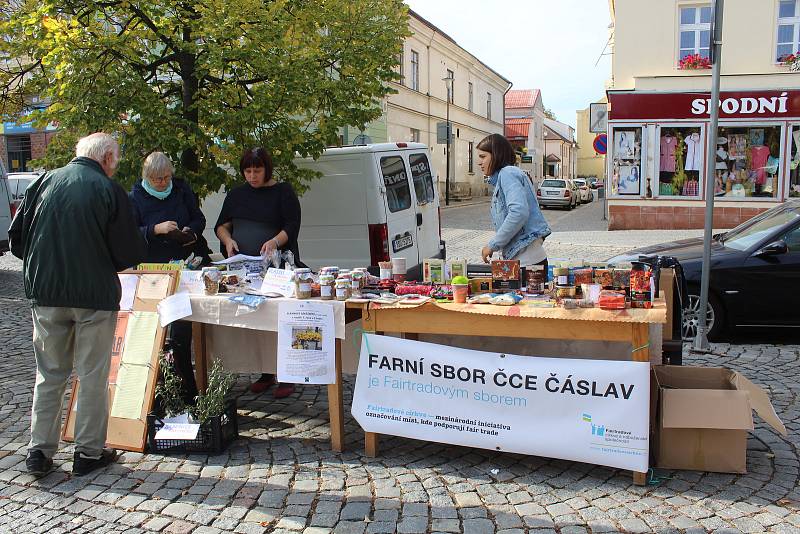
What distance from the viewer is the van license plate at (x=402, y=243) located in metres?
7.72

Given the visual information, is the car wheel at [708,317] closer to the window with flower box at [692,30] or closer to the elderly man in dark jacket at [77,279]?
the elderly man in dark jacket at [77,279]

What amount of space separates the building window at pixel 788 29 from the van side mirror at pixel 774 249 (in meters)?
13.2

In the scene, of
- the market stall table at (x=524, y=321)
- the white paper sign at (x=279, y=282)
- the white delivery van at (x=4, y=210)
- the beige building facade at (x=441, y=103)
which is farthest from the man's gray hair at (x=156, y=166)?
the beige building facade at (x=441, y=103)

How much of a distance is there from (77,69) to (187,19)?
1.10m

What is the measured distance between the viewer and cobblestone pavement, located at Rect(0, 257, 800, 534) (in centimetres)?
355

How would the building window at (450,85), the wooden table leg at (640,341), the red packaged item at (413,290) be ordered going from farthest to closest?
the building window at (450,85) → the red packaged item at (413,290) → the wooden table leg at (640,341)

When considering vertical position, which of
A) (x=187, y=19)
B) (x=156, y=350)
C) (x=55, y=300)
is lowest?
(x=156, y=350)

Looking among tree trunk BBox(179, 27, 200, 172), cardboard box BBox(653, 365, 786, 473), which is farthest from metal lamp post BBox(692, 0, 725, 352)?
tree trunk BBox(179, 27, 200, 172)

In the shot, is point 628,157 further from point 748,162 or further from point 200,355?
point 200,355

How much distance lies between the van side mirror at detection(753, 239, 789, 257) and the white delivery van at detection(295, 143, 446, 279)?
11.1 ft

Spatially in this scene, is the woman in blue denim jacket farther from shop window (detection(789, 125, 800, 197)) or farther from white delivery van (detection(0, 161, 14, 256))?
shop window (detection(789, 125, 800, 197))

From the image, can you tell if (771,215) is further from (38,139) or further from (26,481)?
(38,139)

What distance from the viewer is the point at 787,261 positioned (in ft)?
22.6

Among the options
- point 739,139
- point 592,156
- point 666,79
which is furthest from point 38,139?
point 592,156
